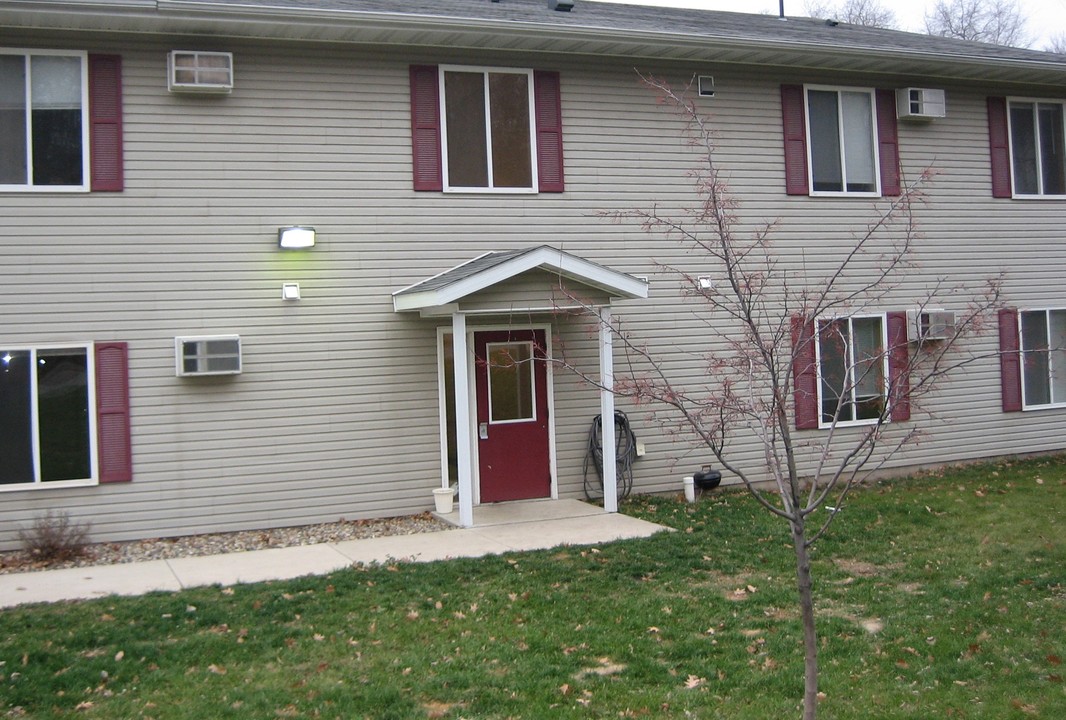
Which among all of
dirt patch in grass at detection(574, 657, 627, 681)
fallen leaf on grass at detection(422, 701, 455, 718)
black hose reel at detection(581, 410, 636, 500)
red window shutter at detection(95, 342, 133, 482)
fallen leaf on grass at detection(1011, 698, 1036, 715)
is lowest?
fallen leaf on grass at detection(1011, 698, 1036, 715)

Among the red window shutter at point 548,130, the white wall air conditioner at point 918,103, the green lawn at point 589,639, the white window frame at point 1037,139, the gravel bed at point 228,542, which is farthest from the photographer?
the white window frame at point 1037,139

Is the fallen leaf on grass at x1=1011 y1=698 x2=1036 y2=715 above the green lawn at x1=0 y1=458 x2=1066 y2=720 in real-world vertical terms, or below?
below

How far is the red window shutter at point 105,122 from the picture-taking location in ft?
32.1

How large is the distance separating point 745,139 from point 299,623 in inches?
328

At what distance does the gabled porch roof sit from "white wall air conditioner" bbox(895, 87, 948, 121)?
200 inches

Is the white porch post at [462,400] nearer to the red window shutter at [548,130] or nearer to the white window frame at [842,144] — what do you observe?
the red window shutter at [548,130]

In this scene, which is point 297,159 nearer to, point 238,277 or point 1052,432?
point 238,277

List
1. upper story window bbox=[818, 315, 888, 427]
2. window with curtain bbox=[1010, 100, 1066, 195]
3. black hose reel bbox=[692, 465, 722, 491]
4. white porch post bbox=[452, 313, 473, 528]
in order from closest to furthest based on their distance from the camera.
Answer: white porch post bbox=[452, 313, 473, 528]
black hose reel bbox=[692, 465, 722, 491]
upper story window bbox=[818, 315, 888, 427]
window with curtain bbox=[1010, 100, 1066, 195]

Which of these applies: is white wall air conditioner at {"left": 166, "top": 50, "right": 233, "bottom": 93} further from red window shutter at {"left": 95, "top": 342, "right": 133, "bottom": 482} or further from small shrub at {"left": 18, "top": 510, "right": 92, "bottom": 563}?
small shrub at {"left": 18, "top": 510, "right": 92, "bottom": 563}

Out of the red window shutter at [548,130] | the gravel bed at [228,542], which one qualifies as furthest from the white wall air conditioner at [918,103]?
the gravel bed at [228,542]

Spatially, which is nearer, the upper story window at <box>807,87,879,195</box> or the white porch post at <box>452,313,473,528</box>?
the white porch post at <box>452,313,473,528</box>

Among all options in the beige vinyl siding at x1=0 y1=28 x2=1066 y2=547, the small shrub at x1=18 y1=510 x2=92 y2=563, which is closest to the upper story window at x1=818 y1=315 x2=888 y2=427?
the beige vinyl siding at x1=0 y1=28 x2=1066 y2=547

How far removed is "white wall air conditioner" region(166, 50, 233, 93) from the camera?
32.4 feet

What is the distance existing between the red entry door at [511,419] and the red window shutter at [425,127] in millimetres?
1824
